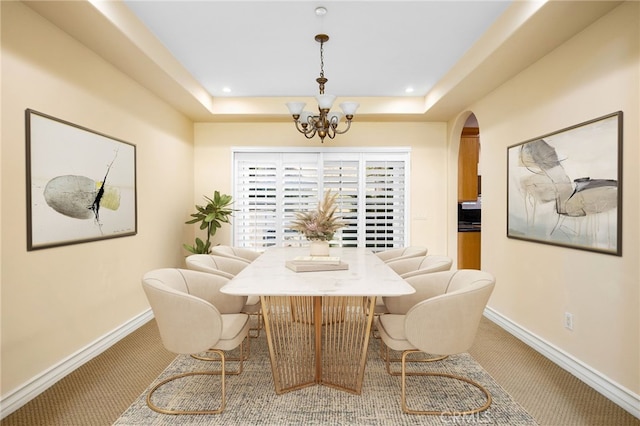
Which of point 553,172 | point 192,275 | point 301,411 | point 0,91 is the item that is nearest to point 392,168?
point 553,172

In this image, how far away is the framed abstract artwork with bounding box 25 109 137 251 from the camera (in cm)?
242

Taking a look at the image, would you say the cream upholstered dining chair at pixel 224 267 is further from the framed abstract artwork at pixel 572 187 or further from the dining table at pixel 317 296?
the framed abstract artwork at pixel 572 187

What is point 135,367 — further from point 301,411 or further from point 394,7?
point 394,7

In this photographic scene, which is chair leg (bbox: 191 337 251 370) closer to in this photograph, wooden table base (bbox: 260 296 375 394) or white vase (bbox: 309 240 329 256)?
wooden table base (bbox: 260 296 375 394)

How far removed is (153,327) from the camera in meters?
3.77

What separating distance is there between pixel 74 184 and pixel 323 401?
7.87 ft

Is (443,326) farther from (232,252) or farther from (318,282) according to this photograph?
(232,252)

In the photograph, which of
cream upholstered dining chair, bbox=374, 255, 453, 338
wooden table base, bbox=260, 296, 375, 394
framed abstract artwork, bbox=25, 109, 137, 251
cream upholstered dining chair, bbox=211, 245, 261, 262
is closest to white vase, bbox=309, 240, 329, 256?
wooden table base, bbox=260, 296, 375, 394

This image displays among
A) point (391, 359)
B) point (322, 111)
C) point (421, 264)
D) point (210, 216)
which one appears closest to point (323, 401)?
point (391, 359)

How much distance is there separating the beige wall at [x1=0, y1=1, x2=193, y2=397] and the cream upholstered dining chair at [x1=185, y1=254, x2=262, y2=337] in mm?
807

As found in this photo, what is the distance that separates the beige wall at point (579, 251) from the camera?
2.26 meters

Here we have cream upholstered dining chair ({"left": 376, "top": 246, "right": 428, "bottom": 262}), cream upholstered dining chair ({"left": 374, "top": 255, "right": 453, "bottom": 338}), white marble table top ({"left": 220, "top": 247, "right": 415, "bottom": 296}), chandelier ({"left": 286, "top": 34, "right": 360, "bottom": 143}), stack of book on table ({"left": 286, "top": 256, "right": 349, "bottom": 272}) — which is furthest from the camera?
Result: cream upholstered dining chair ({"left": 376, "top": 246, "right": 428, "bottom": 262})

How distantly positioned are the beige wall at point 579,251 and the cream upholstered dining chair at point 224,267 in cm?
241

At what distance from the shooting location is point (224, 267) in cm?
339
